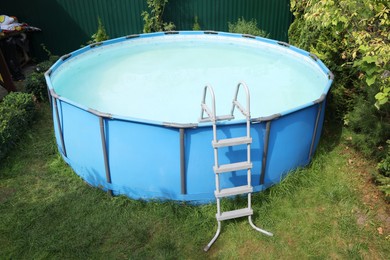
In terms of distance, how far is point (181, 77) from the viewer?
7.21 meters

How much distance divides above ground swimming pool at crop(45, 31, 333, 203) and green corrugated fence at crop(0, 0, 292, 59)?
1.62 metres

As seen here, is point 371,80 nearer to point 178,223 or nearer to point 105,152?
point 178,223

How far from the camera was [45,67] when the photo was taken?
27.4ft

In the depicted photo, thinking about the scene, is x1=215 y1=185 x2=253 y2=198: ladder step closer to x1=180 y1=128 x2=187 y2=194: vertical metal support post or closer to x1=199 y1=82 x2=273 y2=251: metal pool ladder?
Result: x1=199 y1=82 x2=273 y2=251: metal pool ladder

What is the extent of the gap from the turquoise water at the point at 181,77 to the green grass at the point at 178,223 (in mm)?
1428

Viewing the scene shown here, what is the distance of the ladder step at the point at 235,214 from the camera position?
14.6ft

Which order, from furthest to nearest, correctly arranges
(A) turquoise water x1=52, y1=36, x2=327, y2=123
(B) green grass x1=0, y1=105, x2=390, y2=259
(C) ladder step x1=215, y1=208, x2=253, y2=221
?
1. (A) turquoise water x1=52, y1=36, x2=327, y2=123
2. (C) ladder step x1=215, y1=208, x2=253, y2=221
3. (B) green grass x1=0, y1=105, x2=390, y2=259

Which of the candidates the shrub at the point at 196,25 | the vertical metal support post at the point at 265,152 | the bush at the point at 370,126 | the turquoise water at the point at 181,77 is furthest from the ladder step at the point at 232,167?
the shrub at the point at 196,25

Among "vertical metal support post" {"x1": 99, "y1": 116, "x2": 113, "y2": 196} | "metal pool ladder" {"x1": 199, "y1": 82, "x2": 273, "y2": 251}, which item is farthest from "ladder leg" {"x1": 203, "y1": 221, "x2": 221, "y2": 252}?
"vertical metal support post" {"x1": 99, "y1": 116, "x2": 113, "y2": 196}

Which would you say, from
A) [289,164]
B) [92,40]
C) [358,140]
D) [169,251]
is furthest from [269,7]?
[169,251]

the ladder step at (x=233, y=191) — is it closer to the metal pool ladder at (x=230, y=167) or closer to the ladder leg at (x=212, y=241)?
the metal pool ladder at (x=230, y=167)

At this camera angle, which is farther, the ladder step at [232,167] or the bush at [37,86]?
the bush at [37,86]

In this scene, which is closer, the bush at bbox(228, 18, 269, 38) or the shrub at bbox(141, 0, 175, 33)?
the bush at bbox(228, 18, 269, 38)

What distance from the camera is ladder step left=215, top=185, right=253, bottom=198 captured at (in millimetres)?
4371
